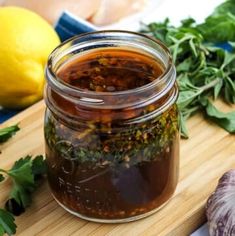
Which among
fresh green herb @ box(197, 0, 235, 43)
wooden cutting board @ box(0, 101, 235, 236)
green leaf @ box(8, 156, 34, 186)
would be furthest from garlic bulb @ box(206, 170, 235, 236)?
fresh green herb @ box(197, 0, 235, 43)

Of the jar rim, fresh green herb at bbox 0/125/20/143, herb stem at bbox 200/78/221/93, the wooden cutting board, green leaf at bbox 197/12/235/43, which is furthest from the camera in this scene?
green leaf at bbox 197/12/235/43

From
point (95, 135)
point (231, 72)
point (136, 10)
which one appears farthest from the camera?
Result: point (136, 10)

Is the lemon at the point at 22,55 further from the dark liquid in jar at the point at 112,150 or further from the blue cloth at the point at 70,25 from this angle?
the dark liquid in jar at the point at 112,150

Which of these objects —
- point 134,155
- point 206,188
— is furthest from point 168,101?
point 206,188

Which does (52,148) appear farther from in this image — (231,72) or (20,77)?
(231,72)

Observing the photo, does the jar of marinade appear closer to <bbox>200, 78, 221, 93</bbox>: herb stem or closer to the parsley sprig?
the parsley sprig

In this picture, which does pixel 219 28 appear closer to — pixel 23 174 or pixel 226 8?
pixel 226 8
